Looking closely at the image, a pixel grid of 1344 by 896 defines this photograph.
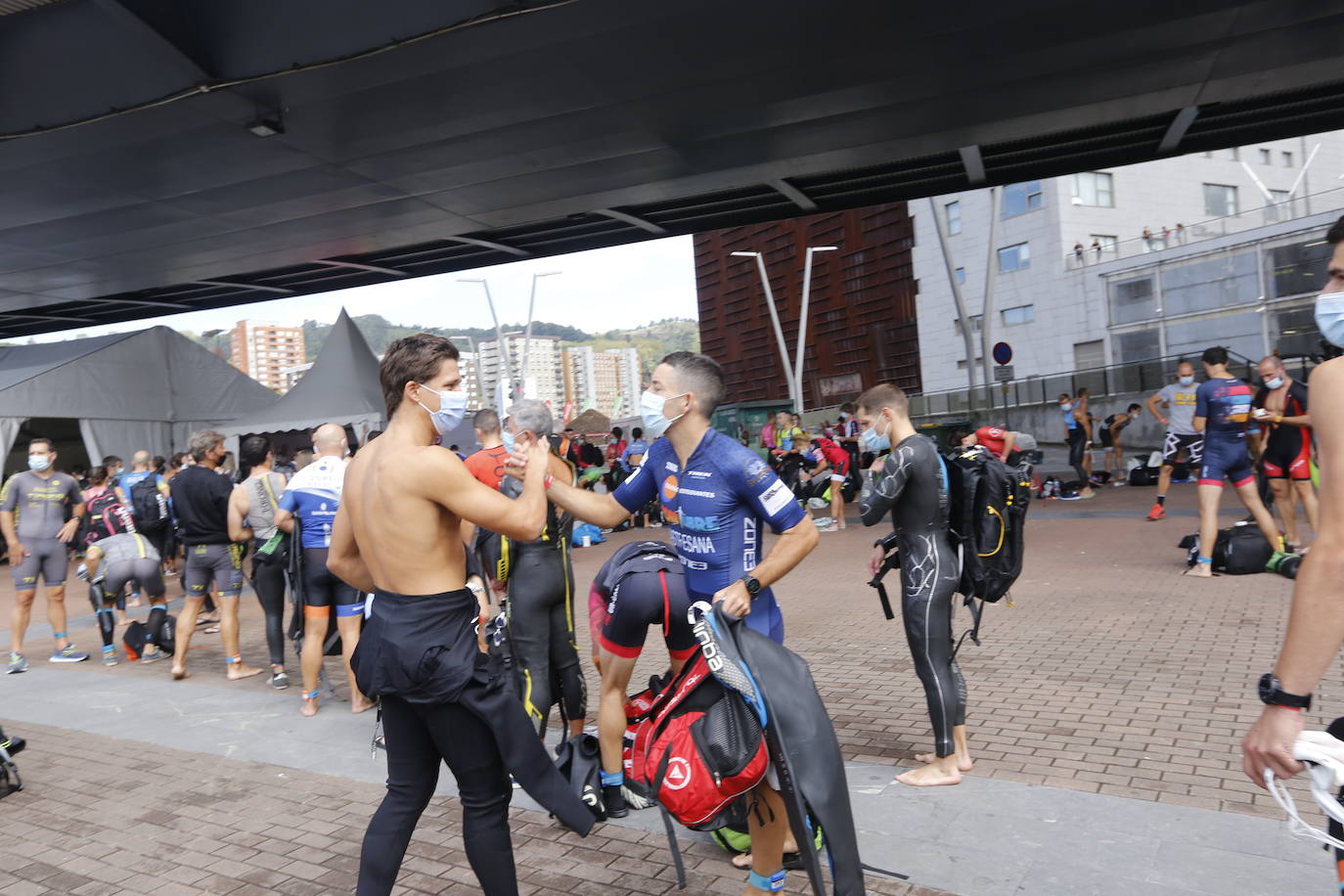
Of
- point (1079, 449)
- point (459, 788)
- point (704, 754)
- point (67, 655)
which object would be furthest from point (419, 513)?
point (1079, 449)

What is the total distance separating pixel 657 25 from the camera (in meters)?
8.95

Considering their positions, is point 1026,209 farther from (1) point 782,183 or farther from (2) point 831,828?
(2) point 831,828

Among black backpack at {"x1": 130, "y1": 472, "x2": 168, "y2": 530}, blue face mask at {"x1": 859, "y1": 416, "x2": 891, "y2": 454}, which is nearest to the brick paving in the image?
blue face mask at {"x1": 859, "y1": 416, "x2": 891, "y2": 454}

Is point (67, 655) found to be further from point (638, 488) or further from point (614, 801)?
point (638, 488)

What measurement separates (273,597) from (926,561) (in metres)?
5.63

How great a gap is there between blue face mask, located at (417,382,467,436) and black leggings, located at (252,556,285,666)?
4.96 meters

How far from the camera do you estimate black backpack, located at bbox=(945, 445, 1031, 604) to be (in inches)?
183

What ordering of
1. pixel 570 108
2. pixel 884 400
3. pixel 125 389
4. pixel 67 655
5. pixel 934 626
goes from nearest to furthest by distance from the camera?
pixel 934 626, pixel 884 400, pixel 67 655, pixel 570 108, pixel 125 389

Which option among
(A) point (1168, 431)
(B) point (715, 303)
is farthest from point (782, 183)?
(B) point (715, 303)

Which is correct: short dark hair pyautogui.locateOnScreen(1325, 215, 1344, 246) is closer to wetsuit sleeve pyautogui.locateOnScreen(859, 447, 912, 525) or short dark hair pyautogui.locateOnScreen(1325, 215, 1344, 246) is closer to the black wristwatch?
the black wristwatch

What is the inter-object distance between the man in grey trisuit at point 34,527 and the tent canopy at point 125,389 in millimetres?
12002

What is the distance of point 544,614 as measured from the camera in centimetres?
503

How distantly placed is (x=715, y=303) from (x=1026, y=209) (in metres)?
25.4

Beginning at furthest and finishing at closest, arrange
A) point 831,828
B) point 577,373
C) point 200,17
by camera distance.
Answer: point 577,373
point 200,17
point 831,828
